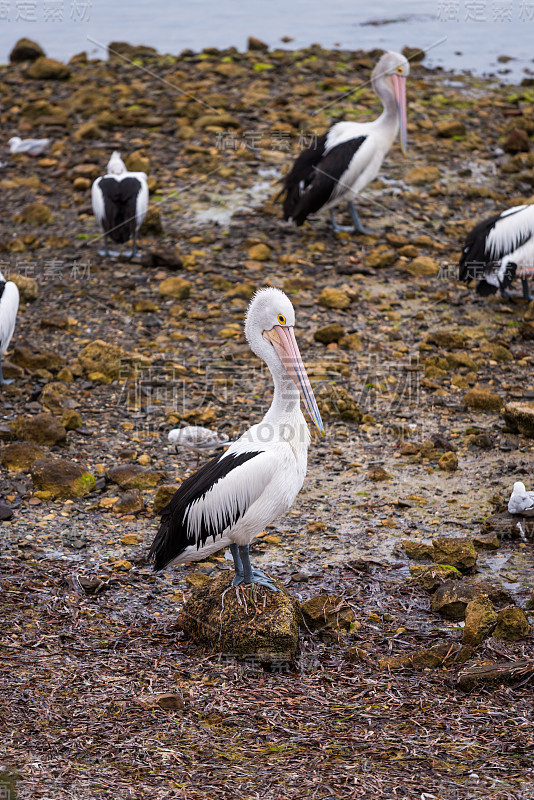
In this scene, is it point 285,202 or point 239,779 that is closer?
point 239,779

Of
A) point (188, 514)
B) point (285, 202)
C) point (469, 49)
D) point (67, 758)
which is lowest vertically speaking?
point (67, 758)

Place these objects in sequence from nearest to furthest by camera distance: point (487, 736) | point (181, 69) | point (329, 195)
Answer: point (487, 736) → point (329, 195) → point (181, 69)

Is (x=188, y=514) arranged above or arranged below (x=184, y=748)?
above

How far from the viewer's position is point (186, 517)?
3.86 m

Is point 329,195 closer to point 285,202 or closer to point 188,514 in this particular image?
point 285,202

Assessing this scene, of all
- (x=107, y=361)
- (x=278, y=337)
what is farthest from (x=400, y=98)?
(x=278, y=337)

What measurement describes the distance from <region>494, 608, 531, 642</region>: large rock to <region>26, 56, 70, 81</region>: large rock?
34.4 feet

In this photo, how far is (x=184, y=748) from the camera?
3055mm

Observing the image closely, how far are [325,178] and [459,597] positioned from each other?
15.5 feet

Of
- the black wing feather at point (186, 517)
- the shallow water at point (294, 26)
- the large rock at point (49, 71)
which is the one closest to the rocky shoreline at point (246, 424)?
the black wing feather at point (186, 517)

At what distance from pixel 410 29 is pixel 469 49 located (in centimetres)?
177

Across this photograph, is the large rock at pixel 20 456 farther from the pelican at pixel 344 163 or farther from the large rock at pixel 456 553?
the pelican at pixel 344 163

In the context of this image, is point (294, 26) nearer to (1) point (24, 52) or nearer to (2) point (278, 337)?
(1) point (24, 52)

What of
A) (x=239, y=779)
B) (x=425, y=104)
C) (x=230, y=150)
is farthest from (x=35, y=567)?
(x=425, y=104)
